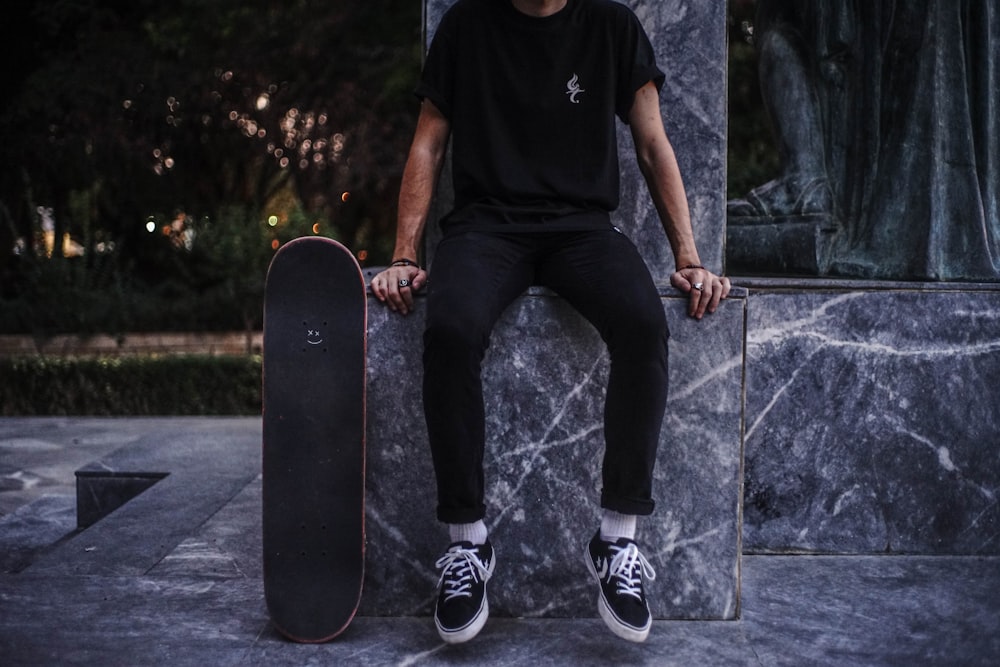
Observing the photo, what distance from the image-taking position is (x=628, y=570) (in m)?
2.42

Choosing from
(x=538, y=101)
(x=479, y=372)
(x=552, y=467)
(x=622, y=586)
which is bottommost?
(x=622, y=586)

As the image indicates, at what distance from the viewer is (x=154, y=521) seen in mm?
3783

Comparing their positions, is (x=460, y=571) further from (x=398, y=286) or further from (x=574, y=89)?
(x=574, y=89)

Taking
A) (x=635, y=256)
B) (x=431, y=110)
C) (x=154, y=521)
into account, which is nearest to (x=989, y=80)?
(x=635, y=256)

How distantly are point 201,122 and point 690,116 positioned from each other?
13502 mm

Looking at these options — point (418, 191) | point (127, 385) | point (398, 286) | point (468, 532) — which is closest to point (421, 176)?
point (418, 191)

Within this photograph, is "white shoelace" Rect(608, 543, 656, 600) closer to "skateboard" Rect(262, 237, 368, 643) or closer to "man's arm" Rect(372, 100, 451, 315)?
"skateboard" Rect(262, 237, 368, 643)

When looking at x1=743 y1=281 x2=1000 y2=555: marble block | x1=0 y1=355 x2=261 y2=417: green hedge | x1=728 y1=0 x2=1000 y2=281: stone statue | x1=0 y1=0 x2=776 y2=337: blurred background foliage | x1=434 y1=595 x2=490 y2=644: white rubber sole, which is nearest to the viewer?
x1=434 y1=595 x2=490 y2=644: white rubber sole

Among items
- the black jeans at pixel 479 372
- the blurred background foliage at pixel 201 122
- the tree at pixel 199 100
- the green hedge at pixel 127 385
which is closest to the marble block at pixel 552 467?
the black jeans at pixel 479 372

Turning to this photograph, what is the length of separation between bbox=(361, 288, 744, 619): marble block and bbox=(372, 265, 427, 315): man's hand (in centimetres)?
5

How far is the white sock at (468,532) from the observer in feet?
8.06

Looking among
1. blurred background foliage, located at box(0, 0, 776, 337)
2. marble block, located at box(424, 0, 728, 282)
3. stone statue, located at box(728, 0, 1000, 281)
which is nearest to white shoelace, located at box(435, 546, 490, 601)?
marble block, located at box(424, 0, 728, 282)

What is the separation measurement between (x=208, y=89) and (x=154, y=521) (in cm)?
1184

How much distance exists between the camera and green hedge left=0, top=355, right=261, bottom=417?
903cm
